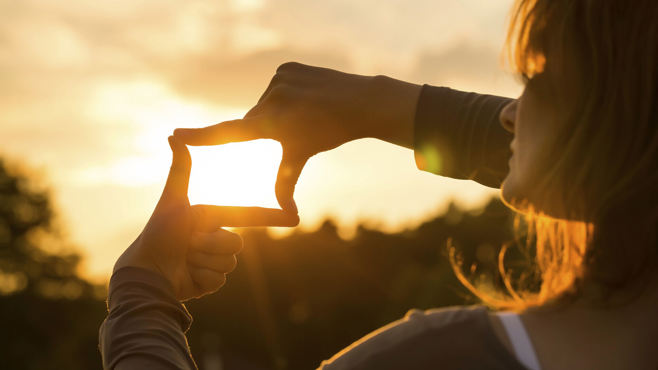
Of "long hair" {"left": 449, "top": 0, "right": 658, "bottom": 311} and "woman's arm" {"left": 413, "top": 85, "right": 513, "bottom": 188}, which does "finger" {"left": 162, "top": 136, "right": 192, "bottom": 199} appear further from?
"long hair" {"left": 449, "top": 0, "right": 658, "bottom": 311}

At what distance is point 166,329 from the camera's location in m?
1.93

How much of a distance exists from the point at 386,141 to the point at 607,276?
4.71 feet

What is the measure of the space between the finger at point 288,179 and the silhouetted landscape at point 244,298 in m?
44.2

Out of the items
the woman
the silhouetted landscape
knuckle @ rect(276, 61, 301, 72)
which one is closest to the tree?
the silhouetted landscape

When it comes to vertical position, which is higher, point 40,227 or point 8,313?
point 40,227

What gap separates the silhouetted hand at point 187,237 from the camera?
7.26ft

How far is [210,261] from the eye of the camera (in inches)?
95.7

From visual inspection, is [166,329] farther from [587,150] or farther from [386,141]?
[386,141]

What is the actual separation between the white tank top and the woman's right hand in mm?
1073

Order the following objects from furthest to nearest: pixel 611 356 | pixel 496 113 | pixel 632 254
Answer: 1. pixel 496 113
2. pixel 632 254
3. pixel 611 356

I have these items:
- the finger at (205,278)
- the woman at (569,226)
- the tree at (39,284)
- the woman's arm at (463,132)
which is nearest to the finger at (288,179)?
the finger at (205,278)

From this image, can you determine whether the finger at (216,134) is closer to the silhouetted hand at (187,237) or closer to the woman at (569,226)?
the silhouetted hand at (187,237)

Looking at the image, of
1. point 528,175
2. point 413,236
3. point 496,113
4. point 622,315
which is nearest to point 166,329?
point 528,175

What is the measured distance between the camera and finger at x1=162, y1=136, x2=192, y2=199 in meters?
2.37
